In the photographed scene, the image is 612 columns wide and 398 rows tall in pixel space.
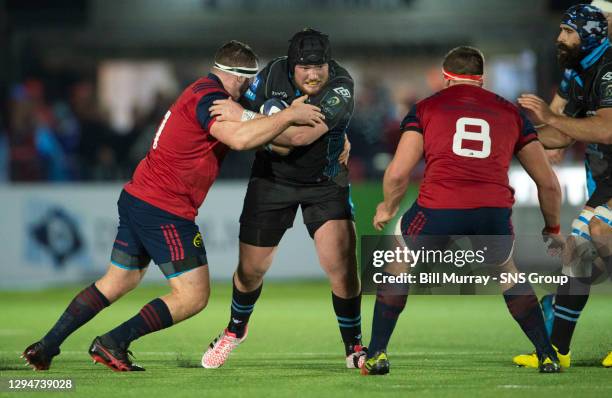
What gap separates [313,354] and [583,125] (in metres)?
2.89

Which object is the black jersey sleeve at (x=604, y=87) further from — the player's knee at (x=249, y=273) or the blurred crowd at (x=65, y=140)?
the blurred crowd at (x=65, y=140)

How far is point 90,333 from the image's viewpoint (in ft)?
36.4

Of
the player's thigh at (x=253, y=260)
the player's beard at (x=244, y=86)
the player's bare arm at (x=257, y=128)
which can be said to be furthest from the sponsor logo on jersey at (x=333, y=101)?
the player's thigh at (x=253, y=260)

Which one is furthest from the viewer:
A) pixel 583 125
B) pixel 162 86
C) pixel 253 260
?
pixel 162 86

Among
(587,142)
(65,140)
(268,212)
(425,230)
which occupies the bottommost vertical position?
(65,140)

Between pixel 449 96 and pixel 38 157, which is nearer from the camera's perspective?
pixel 449 96

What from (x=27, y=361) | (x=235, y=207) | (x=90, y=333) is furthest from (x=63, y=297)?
(x=27, y=361)

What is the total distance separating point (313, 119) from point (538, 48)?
43.0ft

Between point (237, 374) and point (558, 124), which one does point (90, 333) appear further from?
point (558, 124)

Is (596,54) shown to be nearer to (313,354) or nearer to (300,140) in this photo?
(300,140)

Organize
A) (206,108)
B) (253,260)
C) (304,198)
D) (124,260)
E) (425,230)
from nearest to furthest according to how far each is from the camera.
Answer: (425,230) → (206,108) → (124,260) → (304,198) → (253,260)

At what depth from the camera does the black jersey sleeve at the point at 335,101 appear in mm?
8062

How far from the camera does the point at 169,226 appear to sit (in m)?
8.12

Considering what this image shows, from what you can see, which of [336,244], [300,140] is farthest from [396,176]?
[336,244]
